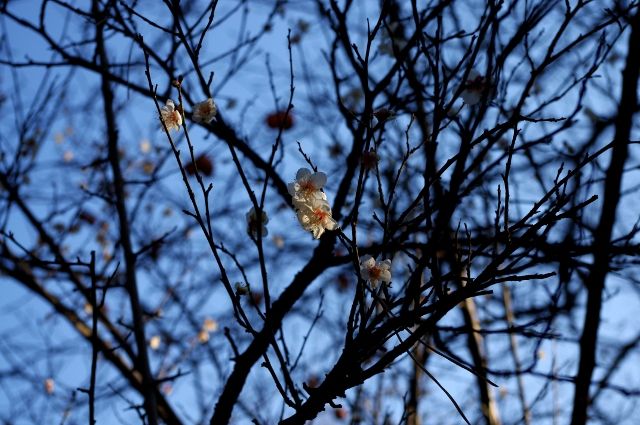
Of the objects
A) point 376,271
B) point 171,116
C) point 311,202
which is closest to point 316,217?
point 311,202

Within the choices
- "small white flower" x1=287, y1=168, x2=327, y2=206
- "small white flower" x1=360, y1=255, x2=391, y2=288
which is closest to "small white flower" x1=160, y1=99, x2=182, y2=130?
"small white flower" x1=287, y1=168, x2=327, y2=206

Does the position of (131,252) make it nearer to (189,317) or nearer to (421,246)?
(421,246)

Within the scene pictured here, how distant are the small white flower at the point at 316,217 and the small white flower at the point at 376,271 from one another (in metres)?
0.17

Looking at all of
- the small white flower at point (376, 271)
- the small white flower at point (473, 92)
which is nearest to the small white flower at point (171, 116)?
the small white flower at point (376, 271)

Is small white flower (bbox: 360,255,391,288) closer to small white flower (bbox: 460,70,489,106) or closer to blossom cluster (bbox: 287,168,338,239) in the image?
blossom cluster (bbox: 287,168,338,239)

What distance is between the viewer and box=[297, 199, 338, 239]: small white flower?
1812 millimetres

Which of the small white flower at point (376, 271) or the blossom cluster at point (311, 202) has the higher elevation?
the blossom cluster at point (311, 202)

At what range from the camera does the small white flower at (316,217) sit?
71.3 inches

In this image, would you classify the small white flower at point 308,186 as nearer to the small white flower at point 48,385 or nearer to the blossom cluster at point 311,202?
the blossom cluster at point 311,202

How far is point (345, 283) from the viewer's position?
6.19 m

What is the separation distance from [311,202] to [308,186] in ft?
0.17

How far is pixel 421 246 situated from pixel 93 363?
1.24 m

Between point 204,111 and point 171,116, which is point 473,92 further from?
point 171,116

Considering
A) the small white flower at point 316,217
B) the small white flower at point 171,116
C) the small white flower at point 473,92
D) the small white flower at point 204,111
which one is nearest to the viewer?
the small white flower at point 316,217
